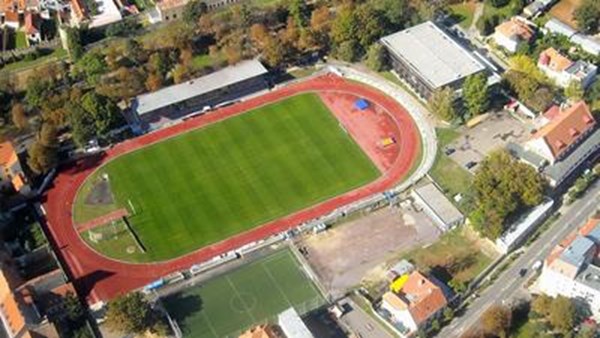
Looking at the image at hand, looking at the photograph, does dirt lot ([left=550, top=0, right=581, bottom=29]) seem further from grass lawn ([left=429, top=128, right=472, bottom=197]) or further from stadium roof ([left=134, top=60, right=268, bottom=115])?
stadium roof ([left=134, top=60, right=268, bottom=115])

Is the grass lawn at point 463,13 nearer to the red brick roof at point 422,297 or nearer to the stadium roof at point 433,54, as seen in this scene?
the stadium roof at point 433,54

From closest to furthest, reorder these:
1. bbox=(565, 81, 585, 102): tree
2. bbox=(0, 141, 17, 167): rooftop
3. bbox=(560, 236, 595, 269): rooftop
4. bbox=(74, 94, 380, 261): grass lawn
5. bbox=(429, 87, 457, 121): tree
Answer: bbox=(560, 236, 595, 269): rooftop
bbox=(74, 94, 380, 261): grass lawn
bbox=(0, 141, 17, 167): rooftop
bbox=(429, 87, 457, 121): tree
bbox=(565, 81, 585, 102): tree

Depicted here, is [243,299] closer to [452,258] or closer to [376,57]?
[452,258]

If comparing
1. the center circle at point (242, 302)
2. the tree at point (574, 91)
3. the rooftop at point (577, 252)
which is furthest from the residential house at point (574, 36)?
the center circle at point (242, 302)

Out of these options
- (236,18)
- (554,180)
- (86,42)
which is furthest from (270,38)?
(554,180)

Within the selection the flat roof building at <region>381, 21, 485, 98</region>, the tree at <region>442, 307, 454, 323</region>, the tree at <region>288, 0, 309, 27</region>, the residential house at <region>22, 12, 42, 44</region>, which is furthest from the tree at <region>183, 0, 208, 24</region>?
the tree at <region>442, 307, 454, 323</region>
